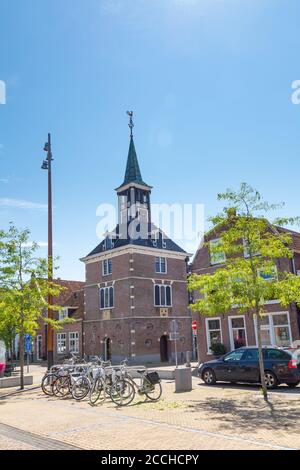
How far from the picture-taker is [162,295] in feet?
130

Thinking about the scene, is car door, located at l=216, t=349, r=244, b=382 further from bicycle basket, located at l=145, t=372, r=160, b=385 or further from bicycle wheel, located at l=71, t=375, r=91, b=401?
bicycle wheel, located at l=71, t=375, r=91, b=401

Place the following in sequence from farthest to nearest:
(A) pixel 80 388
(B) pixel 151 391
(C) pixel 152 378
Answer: (A) pixel 80 388 → (B) pixel 151 391 → (C) pixel 152 378

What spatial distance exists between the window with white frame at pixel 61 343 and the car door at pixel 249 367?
103 ft

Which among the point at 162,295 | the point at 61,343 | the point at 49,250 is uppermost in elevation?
the point at 49,250

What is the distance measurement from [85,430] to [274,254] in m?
7.54

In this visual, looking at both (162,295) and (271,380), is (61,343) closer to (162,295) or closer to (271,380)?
(162,295)

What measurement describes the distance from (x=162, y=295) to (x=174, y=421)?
Answer: 98.1 feet

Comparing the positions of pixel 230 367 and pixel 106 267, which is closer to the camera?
pixel 230 367

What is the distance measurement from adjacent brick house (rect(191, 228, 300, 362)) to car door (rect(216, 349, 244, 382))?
5.50 metres

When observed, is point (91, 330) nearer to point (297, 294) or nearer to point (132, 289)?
point (132, 289)

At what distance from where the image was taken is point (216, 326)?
25.4 m

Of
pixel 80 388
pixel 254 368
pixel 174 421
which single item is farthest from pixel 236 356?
pixel 174 421

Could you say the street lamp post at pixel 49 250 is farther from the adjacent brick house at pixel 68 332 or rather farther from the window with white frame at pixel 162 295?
the adjacent brick house at pixel 68 332
